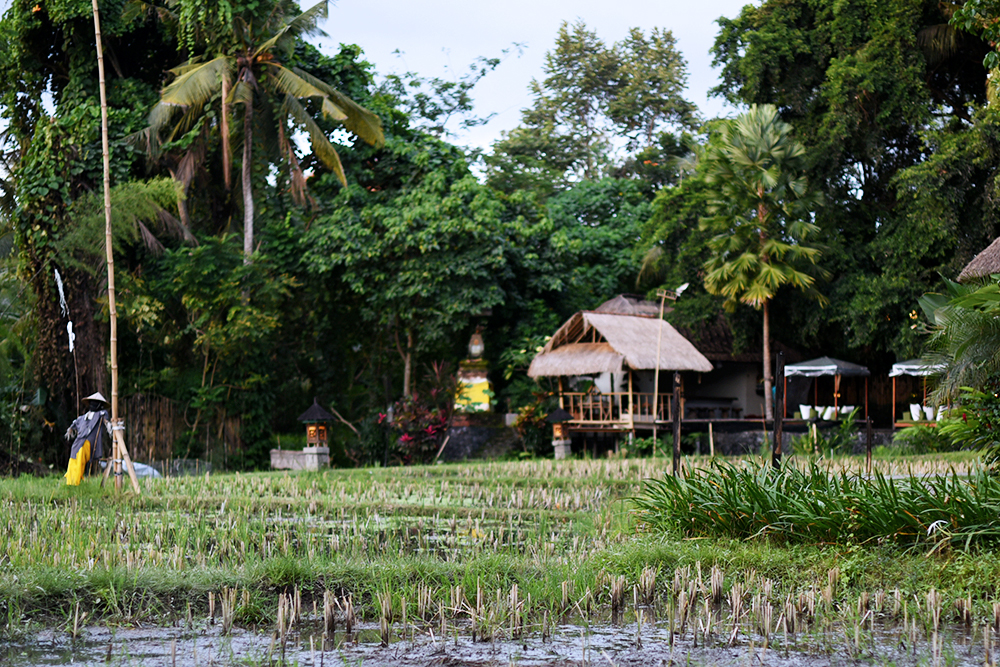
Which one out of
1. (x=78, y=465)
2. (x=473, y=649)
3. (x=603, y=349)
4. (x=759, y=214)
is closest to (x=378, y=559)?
(x=473, y=649)

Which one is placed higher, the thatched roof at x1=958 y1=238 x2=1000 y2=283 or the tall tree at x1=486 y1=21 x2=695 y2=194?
the tall tree at x1=486 y1=21 x2=695 y2=194

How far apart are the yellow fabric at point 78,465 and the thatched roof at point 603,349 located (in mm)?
10088

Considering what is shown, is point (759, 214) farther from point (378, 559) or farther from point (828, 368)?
point (378, 559)

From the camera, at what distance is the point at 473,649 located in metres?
3.91

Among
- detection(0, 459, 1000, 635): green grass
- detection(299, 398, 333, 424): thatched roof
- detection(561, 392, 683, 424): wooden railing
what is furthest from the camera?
detection(561, 392, 683, 424): wooden railing

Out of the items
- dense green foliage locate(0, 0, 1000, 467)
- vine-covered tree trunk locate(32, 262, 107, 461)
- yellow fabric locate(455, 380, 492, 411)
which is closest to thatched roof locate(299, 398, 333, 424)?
dense green foliage locate(0, 0, 1000, 467)

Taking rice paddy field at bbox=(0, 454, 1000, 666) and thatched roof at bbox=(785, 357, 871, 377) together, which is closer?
rice paddy field at bbox=(0, 454, 1000, 666)

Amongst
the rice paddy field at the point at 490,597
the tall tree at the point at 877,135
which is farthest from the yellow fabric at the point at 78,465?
the tall tree at the point at 877,135

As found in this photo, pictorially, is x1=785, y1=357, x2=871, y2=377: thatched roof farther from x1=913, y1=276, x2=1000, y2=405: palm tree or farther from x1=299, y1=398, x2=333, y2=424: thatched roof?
x1=913, y1=276, x2=1000, y2=405: palm tree

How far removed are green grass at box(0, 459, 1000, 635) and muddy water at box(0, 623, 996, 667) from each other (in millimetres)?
306

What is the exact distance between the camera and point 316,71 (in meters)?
20.1

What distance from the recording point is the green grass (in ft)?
15.1

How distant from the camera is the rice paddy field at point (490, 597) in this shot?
3.86 meters

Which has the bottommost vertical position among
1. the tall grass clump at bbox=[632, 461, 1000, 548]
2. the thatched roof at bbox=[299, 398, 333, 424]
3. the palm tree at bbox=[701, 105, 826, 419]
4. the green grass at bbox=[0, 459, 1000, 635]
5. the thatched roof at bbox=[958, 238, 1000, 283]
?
the green grass at bbox=[0, 459, 1000, 635]
